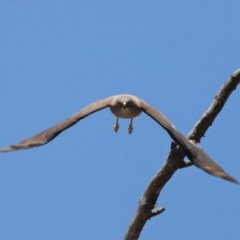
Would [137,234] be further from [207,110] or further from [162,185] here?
[207,110]

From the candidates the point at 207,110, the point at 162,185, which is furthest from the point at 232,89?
the point at 162,185

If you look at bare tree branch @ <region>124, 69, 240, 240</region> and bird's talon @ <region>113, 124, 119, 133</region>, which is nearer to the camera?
bare tree branch @ <region>124, 69, 240, 240</region>

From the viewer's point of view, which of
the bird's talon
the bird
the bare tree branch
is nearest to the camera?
the bare tree branch

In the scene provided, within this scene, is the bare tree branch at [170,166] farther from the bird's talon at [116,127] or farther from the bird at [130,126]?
the bird's talon at [116,127]

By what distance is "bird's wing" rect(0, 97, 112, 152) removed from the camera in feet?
24.8

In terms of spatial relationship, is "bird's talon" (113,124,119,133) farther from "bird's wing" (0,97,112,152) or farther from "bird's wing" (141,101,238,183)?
"bird's wing" (141,101,238,183)

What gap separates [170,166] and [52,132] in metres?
1.62

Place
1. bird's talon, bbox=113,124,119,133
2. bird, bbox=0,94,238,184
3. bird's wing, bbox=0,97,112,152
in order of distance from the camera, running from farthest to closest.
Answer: bird's talon, bbox=113,124,119,133 < bird's wing, bbox=0,97,112,152 < bird, bbox=0,94,238,184

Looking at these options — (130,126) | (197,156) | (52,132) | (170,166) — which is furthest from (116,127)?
(197,156)

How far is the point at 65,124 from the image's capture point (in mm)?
7914

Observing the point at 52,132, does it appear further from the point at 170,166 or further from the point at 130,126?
the point at 170,166

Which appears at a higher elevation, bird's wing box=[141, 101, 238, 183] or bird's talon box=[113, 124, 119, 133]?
bird's talon box=[113, 124, 119, 133]

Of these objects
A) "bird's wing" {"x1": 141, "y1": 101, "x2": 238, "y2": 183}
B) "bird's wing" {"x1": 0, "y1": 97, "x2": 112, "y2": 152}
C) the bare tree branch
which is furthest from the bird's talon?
the bare tree branch

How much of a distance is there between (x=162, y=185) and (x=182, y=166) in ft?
1.10
